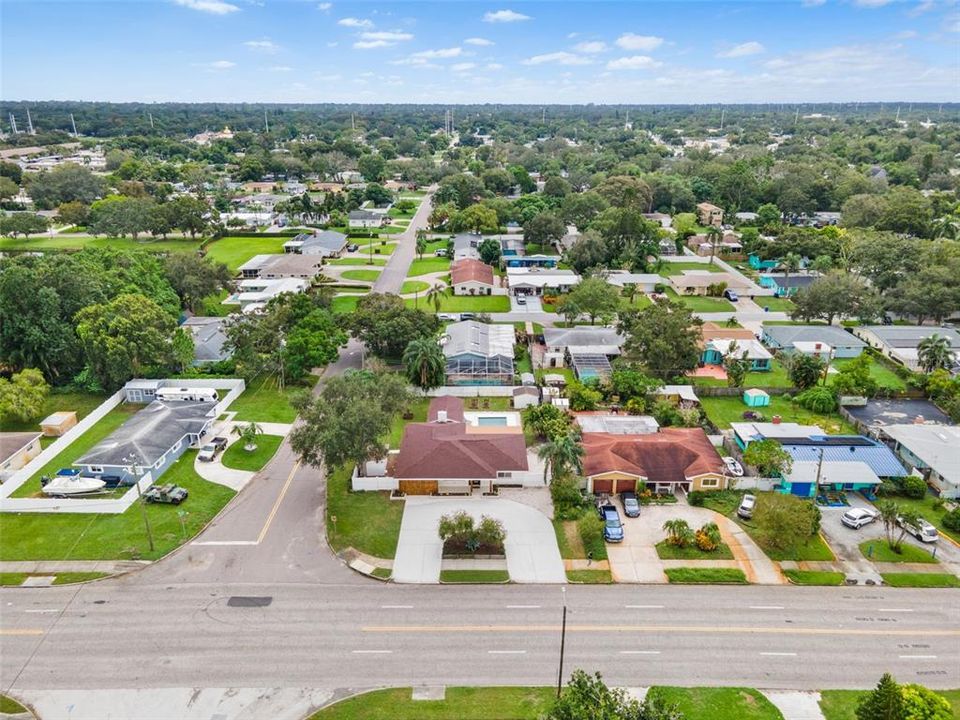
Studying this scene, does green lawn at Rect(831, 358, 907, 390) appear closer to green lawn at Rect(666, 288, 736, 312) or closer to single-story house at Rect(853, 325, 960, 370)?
single-story house at Rect(853, 325, 960, 370)

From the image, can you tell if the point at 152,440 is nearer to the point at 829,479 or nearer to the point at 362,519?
the point at 362,519

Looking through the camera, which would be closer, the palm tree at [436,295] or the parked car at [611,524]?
the parked car at [611,524]

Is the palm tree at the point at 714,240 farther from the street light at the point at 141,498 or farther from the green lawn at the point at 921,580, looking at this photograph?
the street light at the point at 141,498

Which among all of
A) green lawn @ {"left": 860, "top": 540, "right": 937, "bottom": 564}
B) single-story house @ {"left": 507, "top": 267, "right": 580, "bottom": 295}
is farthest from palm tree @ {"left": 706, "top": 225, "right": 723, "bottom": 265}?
green lawn @ {"left": 860, "top": 540, "right": 937, "bottom": 564}

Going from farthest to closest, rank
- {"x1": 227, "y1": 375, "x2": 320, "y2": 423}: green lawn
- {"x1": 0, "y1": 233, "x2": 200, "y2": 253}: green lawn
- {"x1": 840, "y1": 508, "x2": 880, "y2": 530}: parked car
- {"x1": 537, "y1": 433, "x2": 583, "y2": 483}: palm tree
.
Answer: {"x1": 0, "y1": 233, "x2": 200, "y2": 253}: green lawn → {"x1": 227, "y1": 375, "x2": 320, "y2": 423}: green lawn → {"x1": 537, "y1": 433, "x2": 583, "y2": 483}: palm tree → {"x1": 840, "y1": 508, "x2": 880, "y2": 530}: parked car

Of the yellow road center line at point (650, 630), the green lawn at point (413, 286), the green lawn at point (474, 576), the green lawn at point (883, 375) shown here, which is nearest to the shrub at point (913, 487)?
the yellow road center line at point (650, 630)
